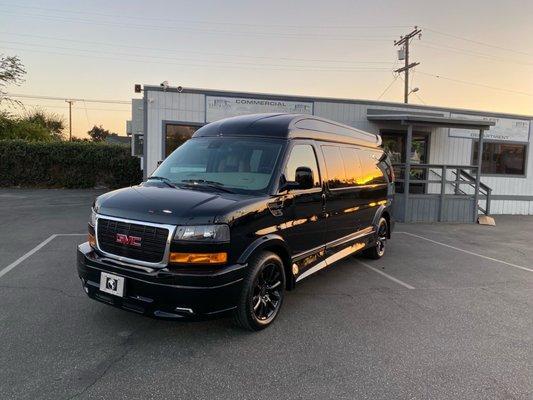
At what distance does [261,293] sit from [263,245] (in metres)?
0.54

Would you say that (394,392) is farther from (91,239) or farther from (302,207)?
(91,239)

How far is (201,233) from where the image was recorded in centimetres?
356

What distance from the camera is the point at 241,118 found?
17.2 feet

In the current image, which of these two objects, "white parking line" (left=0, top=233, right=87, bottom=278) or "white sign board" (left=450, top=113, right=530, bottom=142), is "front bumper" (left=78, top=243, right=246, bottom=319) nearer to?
"white parking line" (left=0, top=233, right=87, bottom=278)

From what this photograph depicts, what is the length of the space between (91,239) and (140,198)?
0.76 metres

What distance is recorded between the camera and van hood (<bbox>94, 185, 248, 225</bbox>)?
11.7ft

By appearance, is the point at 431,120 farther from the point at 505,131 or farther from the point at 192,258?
the point at 192,258

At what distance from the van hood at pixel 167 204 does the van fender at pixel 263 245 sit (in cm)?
45

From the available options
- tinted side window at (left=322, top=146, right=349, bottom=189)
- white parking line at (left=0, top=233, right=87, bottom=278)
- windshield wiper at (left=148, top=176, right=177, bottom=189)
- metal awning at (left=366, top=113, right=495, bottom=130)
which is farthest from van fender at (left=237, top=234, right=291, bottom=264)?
metal awning at (left=366, top=113, right=495, bottom=130)

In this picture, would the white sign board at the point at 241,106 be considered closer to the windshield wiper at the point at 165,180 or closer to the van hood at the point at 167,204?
the windshield wiper at the point at 165,180

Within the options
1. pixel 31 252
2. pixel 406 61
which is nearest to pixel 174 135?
pixel 31 252

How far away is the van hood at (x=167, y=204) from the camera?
3574 mm

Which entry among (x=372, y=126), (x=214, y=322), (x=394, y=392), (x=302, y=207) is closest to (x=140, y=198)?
(x=214, y=322)

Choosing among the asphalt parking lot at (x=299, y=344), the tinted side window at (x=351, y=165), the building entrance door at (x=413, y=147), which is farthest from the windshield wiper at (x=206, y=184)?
the building entrance door at (x=413, y=147)
